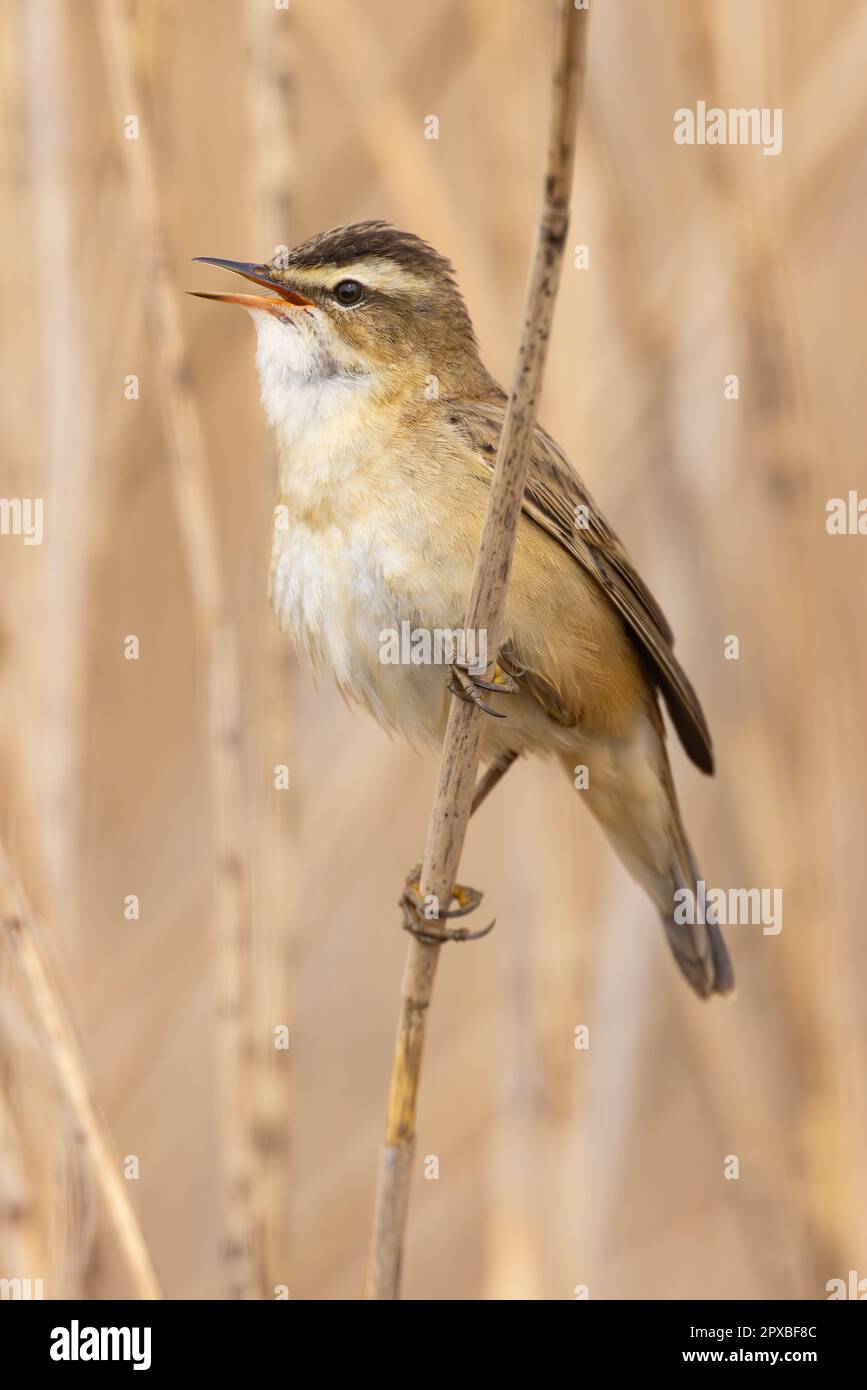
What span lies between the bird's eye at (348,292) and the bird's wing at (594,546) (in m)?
0.28

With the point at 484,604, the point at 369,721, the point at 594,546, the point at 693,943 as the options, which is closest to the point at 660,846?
the point at 693,943

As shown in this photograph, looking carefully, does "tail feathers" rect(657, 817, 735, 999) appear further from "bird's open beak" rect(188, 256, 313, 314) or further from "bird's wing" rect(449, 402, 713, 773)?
"bird's open beak" rect(188, 256, 313, 314)

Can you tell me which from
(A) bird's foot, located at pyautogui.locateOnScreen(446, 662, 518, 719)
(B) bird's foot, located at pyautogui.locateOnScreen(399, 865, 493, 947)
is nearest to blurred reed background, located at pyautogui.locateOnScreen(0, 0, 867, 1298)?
(B) bird's foot, located at pyautogui.locateOnScreen(399, 865, 493, 947)

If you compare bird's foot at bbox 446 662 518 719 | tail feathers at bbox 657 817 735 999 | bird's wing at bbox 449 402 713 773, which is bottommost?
tail feathers at bbox 657 817 735 999

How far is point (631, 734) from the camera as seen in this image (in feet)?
9.67

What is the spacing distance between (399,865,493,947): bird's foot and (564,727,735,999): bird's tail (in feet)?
1.48

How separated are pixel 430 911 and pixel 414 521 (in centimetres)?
74

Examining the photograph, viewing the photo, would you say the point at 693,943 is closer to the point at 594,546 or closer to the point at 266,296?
the point at 594,546

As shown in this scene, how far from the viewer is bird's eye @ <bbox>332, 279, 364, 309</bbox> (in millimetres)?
2643

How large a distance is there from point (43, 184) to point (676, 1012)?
251cm

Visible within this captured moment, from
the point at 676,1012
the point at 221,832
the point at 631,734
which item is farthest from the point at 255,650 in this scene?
the point at 676,1012

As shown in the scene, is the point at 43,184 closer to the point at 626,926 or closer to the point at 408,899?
the point at 408,899

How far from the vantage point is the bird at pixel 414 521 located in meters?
2.51

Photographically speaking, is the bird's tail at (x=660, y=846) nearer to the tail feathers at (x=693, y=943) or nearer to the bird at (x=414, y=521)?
the tail feathers at (x=693, y=943)
